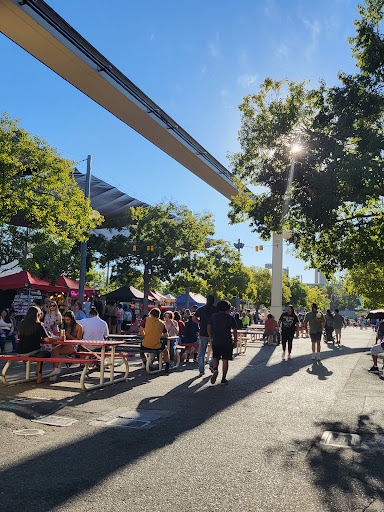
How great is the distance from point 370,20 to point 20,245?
19566mm

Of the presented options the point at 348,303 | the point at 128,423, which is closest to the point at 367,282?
the point at 128,423

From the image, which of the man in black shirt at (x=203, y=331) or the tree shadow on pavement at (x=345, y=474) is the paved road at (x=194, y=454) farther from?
the man in black shirt at (x=203, y=331)

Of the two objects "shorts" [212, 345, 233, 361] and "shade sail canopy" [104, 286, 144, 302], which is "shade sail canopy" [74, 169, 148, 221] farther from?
"shorts" [212, 345, 233, 361]

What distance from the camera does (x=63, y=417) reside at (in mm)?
6512

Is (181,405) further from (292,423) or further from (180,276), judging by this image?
(180,276)

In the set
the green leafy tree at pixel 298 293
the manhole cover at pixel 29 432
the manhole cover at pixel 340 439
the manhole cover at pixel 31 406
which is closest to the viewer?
the manhole cover at pixel 340 439

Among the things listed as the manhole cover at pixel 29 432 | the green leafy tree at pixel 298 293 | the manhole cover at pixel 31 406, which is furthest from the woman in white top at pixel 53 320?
the green leafy tree at pixel 298 293

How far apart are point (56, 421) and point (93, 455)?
66.0 inches

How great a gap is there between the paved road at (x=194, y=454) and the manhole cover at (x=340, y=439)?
0.13m

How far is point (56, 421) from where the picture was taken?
6.27 meters

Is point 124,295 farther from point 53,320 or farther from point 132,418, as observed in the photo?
point 132,418

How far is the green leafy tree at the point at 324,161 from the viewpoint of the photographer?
11.1 m

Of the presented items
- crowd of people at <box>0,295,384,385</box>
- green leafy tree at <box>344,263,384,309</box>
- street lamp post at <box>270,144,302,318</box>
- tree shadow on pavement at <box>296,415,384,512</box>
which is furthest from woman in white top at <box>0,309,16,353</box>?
green leafy tree at <box>344,263,384,309</box>

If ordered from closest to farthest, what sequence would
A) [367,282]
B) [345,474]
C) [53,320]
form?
1. [345,474]
2. [53,320]
3. [367,282]
